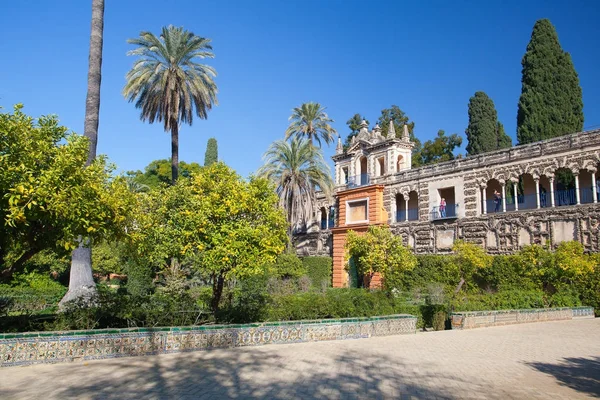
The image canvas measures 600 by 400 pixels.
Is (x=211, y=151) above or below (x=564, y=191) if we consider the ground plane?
above

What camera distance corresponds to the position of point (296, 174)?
111ft

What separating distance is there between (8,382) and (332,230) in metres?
29.6

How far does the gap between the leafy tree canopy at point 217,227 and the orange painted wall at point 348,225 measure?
19554mm

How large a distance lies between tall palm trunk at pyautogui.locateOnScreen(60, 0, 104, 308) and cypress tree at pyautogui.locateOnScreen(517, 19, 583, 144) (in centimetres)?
2750

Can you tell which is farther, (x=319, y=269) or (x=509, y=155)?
(x=319, y=269)

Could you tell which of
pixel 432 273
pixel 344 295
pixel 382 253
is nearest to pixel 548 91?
pixel 432 273

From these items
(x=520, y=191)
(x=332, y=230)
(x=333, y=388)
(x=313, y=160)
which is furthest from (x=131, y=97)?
(x=520, y=191)

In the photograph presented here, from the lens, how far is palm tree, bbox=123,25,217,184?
84.7 ft

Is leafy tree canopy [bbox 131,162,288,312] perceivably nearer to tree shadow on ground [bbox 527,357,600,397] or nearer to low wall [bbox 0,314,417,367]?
low wall [bbox 0,314,417,367]

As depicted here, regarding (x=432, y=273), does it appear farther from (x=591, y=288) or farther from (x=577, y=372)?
(x=577, y=372)

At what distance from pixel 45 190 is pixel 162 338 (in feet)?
13.9

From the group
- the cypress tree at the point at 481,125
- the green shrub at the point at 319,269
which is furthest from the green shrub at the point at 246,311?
the cypress tree at the point at 481,125

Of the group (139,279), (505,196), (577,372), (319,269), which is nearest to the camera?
(577,372)

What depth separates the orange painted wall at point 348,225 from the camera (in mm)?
33231
